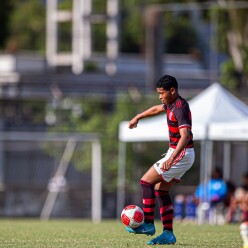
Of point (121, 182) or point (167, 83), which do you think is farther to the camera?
point (121, 182)

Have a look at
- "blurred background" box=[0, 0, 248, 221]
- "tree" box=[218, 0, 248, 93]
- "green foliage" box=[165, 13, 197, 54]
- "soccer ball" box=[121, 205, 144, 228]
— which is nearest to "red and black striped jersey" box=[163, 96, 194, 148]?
"soccer ball" box=[121, 205, 144, 228]

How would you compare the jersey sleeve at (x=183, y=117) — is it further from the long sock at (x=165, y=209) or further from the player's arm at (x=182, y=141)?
the long sock at (x=165, y=209)

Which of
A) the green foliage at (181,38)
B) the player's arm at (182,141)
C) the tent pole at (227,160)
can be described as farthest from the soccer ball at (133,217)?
the green foliage at (181,38)

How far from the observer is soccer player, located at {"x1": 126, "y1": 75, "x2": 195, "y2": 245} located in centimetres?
1289

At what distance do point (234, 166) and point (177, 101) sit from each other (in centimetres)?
2052

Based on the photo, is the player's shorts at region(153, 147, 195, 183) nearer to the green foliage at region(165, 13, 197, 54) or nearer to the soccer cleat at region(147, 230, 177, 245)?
the soccer cleat at region(147, 230, 177, 245)

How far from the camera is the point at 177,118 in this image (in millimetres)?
12945

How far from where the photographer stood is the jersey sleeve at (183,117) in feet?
42.1

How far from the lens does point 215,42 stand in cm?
4628

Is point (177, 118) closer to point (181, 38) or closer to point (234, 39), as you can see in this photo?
point (234, 39)

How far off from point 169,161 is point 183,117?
0.53 meters

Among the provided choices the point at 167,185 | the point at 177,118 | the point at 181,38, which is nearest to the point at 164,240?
the point at 167,185

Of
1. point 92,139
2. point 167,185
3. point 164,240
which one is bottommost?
point 92,139

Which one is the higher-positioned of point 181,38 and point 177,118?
point 177,118
